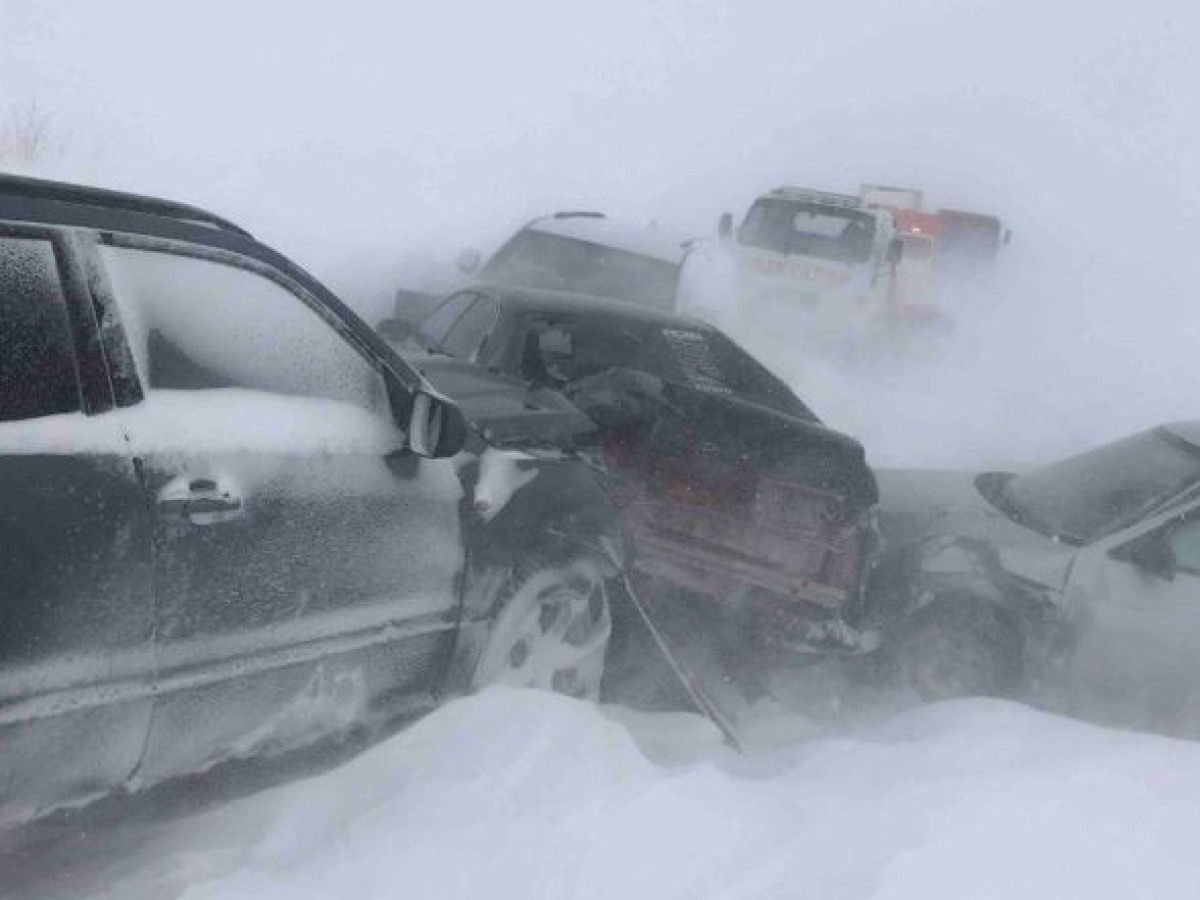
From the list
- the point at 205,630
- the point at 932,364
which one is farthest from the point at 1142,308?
the point at 205,630

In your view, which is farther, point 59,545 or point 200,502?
point 200,502

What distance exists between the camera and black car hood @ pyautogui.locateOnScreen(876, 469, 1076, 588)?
5477 millimetres

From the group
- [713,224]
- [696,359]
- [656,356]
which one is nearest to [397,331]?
[656,356]

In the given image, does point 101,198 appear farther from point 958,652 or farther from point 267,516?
point 958,652

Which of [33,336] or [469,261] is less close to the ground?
[33,336]

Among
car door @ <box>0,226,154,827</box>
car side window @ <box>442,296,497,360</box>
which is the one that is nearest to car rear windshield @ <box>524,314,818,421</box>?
car side window @ <box>442,296,497,360</box>

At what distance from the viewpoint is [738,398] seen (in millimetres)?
6375

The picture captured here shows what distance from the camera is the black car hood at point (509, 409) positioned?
14.9ft

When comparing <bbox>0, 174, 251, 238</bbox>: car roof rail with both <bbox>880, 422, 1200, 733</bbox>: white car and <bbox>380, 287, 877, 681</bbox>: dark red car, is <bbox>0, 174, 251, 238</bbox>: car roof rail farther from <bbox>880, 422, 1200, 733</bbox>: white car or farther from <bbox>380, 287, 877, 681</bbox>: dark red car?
<bbox>880, 422, 1200, 733</bbox>: white car

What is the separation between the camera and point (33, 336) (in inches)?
104

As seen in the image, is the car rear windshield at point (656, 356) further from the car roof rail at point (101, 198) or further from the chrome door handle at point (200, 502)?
the chrome door handle at point (200, 502)

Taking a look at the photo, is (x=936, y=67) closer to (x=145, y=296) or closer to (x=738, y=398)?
(x=738, y=398)

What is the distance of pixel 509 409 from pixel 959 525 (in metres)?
2.38

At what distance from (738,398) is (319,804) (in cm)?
360
